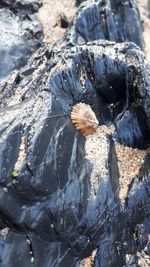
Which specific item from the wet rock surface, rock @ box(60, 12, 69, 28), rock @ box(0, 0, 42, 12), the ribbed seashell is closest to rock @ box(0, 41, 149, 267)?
the wet rock surface

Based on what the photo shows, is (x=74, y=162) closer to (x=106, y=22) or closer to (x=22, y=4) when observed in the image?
(x=106, y=22)

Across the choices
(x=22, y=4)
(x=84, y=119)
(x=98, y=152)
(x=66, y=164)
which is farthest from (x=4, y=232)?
(x=22, y=4)

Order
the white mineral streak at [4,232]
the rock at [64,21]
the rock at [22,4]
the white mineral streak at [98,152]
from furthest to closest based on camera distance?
1. the rock at [64,21]
2. the rock at [22,4]
3. the white mineral streak at [98,152]
4. the white mineral streak at [4,232]

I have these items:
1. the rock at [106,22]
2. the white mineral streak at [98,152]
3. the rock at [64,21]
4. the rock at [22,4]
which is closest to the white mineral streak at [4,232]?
the white mineral streak at [98,152]

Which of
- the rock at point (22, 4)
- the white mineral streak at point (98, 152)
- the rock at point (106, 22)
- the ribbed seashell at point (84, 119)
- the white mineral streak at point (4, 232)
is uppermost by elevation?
the rock at point (22, 4)

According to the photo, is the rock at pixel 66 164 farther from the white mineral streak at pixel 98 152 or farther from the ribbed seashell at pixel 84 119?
the ribbed seashell at pixel 84 119

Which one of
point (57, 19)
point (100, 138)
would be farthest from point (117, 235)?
point (57, 19)

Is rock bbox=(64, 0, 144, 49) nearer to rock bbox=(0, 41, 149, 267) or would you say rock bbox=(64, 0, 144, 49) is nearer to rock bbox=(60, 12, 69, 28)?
rock bbox=(60, 12, 69, 28)
